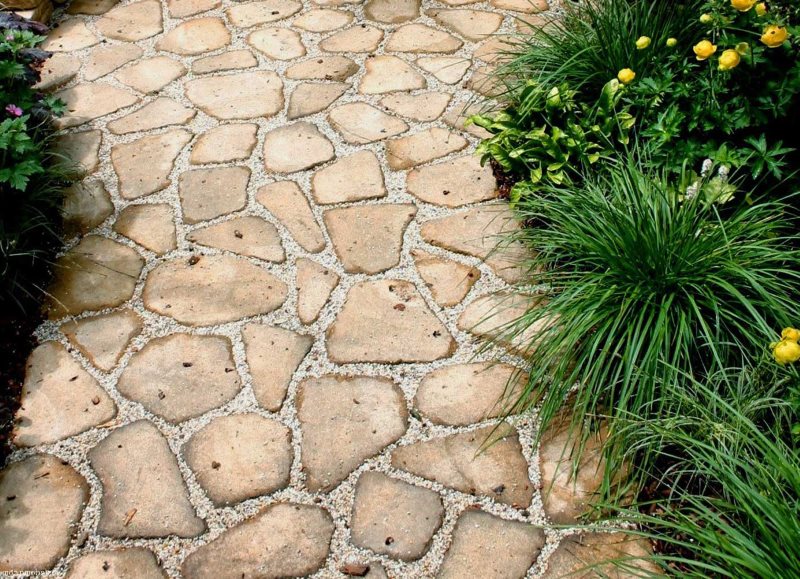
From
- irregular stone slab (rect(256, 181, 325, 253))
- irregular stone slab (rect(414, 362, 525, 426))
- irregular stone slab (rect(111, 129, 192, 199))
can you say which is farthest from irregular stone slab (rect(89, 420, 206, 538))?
irregular stone slab (rect(111, 129, 192, 199))

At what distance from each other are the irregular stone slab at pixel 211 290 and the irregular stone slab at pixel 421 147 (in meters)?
0.82

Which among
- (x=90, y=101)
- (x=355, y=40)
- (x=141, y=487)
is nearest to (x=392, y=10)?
(x=355, y=40)

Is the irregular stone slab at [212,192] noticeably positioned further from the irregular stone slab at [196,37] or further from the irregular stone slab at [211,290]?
the irregular stone slab at [196,37]

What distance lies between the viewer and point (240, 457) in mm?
2398

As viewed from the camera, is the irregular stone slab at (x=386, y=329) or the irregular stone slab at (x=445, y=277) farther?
the irregular stone slab at (x=445, y=277)

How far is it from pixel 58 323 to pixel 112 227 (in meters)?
0.50

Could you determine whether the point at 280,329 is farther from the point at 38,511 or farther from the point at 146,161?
the point at 146,161

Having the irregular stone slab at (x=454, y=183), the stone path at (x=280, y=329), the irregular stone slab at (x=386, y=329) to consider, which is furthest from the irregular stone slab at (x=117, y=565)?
the irregular stone slab at (x=454, y=183)

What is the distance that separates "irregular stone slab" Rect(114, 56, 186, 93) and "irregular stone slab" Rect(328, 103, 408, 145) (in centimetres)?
88

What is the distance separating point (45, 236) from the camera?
310 cm

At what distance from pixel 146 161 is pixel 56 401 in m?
1.26

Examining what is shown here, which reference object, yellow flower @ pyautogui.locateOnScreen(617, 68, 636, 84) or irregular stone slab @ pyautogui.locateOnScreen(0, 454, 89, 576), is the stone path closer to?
irregular stone slab @ pyautogui.locateOnScreen(0, 454, 89, 576)

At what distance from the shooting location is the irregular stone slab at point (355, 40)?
13.4 ft

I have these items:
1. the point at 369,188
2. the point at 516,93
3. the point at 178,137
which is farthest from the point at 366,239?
the point at 178,137
